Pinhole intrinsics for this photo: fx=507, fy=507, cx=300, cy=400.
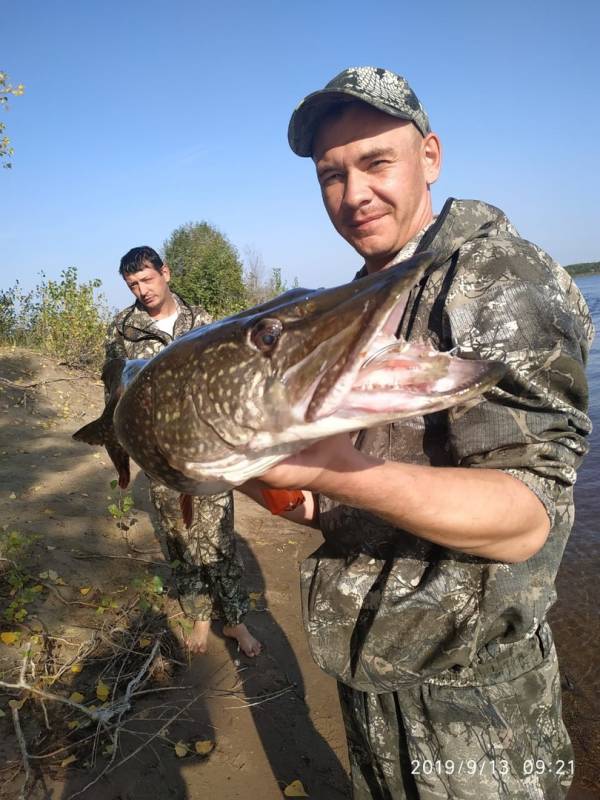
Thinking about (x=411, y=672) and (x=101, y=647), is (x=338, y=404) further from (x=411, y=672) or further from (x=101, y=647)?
(x=101, y=647)

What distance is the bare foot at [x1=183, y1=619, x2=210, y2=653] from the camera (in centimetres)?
397

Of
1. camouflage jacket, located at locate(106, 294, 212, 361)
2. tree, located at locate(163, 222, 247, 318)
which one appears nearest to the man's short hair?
camouflage jacket, located at locate(106, 294, 212, 361)

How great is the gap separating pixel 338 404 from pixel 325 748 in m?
3.10

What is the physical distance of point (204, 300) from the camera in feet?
78.6

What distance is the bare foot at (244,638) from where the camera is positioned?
4.00 meters

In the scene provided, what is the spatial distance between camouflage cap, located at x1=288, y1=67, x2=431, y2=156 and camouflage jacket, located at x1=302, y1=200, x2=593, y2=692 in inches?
15.4

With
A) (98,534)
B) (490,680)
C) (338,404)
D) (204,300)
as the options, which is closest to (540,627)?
(490,680)

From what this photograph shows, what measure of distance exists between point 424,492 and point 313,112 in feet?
4.66

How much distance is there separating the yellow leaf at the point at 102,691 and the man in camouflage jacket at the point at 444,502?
1900mm

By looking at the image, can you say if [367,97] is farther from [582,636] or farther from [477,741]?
[582,636]

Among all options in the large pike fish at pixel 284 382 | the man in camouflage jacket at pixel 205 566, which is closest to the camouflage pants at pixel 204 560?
the man in camouflage jacket at pixel 205 566

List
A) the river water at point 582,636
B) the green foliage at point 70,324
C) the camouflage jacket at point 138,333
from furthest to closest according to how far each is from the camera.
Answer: the green foliage at point 70,324 → the camouflage jacket at point 138,333 → the river water at point 582,636

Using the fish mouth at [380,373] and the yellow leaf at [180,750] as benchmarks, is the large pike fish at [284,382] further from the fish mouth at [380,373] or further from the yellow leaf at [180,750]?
the yellow leaf at [180,750]

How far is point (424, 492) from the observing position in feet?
3.84
